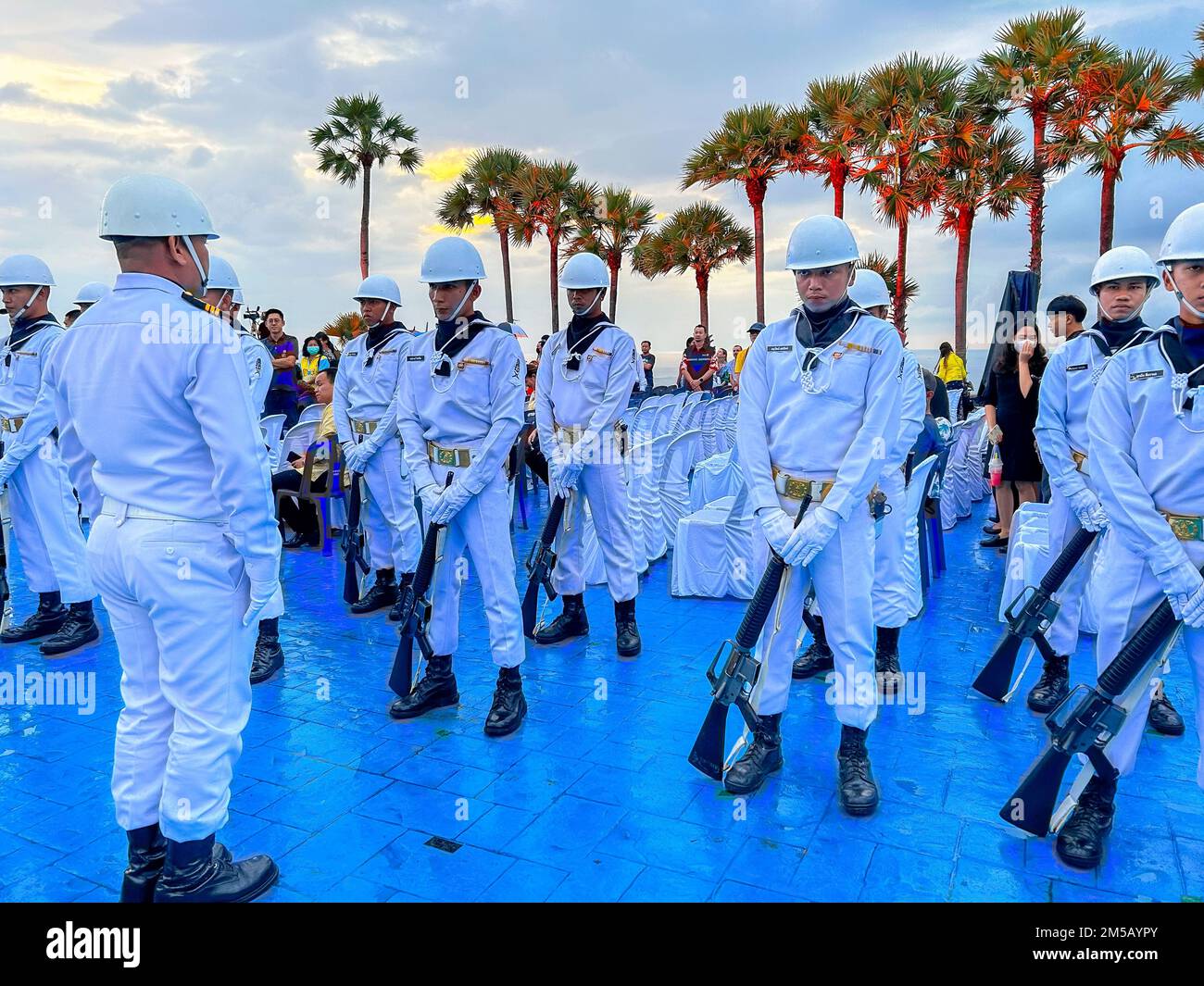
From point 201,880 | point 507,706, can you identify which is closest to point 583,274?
point 507,706

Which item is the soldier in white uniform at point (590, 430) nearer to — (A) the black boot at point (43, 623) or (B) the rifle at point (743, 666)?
(B) the rifle at point (743, 666)

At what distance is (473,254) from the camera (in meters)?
4.20

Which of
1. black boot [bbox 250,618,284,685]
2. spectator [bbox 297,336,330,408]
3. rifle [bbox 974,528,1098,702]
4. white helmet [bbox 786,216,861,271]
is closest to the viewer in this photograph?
white helmet [bbox 786,216,861,271]

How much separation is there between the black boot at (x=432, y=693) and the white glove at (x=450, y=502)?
2.74ft

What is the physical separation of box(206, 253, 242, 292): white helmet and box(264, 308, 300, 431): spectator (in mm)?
3988

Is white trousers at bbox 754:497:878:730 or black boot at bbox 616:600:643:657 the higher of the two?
white trousers at bbox 754:497:878:730

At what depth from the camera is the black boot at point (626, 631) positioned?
5129 mm

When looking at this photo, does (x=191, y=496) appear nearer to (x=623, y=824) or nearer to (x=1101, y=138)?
(x=623, y=824)

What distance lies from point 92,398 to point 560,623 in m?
3.54

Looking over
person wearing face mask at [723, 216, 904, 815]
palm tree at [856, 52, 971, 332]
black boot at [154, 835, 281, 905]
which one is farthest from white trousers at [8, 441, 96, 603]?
palm tree at [856, 52, 971, 332]

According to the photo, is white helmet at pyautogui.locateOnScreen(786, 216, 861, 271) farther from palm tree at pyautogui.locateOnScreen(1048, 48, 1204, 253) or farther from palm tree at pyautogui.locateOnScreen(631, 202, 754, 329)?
palm tree at pyautogui.locateOnScreen(631, 202, 754, 329)

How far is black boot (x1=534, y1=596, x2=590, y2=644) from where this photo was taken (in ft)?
17.8

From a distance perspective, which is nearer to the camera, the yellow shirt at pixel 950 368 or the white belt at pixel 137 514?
the white belt at pixel 137 514

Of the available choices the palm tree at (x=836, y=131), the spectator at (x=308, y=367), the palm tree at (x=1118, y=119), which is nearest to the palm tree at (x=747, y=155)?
the palm tree at (x=836, y=131)
